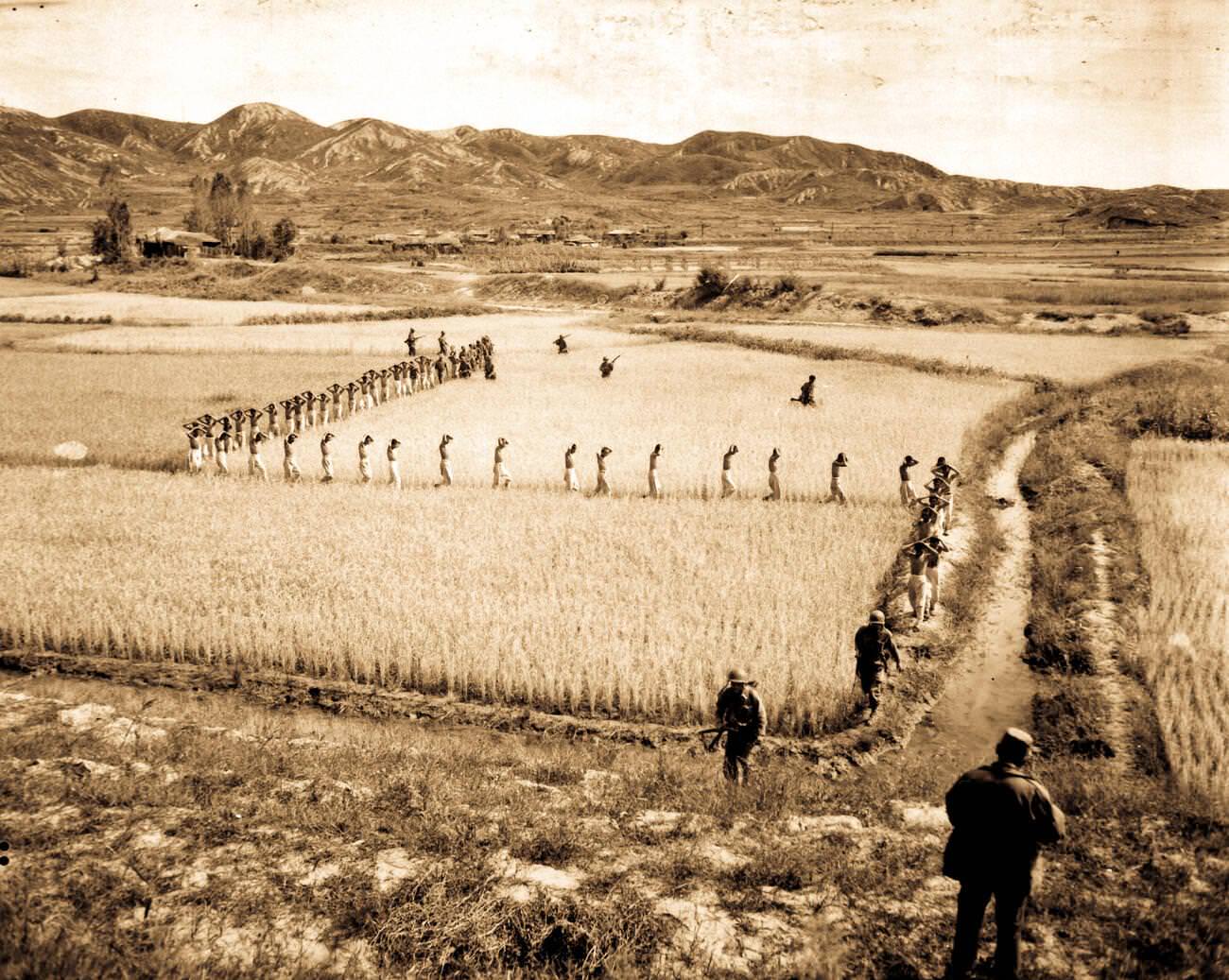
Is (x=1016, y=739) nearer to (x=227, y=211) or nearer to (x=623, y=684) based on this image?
(x=623, y=684)

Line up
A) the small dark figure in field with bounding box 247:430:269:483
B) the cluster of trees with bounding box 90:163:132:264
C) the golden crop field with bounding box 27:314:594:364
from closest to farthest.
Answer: the small dark figure in field with bounding box 247:430:269:483
the golden crop field with bounding box 27:314:594:364
the cluster of trees with bounding box 90:163:132:264

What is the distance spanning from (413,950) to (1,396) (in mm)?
31596

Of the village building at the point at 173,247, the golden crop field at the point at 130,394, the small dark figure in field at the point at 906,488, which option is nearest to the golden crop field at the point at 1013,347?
the small dark figure in field at the point at 906,488

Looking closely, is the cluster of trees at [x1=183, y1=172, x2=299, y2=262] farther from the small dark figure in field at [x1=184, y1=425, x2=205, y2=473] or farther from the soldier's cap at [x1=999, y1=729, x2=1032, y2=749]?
the soldier's cap at [x1=999, y1=729, x2=1032, y2=749]

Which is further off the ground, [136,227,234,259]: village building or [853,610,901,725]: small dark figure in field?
[136,227,234,259]: village building

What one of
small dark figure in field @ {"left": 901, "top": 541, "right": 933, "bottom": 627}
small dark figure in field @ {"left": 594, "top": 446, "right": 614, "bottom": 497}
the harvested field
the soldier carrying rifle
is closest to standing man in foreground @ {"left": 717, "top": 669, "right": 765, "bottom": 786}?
the soldier carrying rifle

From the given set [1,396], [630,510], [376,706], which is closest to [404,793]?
[376,706]

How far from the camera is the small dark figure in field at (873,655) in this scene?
29.7 ft

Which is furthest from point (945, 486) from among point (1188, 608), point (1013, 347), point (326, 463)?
point (1013, 347)

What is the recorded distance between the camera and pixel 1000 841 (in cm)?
494

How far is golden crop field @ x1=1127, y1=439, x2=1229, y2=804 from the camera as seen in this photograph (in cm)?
806

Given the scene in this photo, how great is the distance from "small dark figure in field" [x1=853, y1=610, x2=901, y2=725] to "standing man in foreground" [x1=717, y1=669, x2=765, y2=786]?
183cm

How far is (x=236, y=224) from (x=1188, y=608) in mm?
103467

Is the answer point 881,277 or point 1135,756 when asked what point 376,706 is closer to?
point 1135,756
